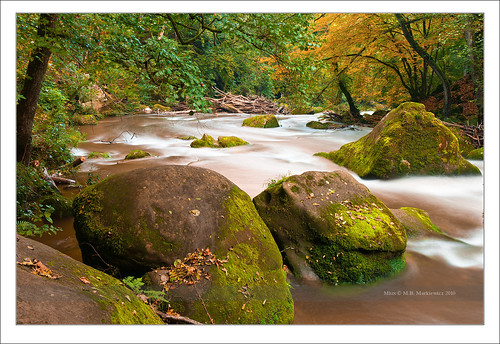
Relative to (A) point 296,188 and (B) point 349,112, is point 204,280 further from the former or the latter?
(B) point 349,112

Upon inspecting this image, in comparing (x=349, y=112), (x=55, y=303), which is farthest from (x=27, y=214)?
(x=349, y=112)

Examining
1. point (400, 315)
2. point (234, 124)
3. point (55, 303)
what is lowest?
point (400, 315)

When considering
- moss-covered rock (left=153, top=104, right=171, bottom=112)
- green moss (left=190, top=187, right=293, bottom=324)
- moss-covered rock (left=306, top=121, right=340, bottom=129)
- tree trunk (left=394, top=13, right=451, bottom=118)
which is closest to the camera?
green moss (left=190, top=187, right=293, bottom=324)

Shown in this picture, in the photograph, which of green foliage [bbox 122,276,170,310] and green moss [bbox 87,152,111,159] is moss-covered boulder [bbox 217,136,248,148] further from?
green foliage [bbox 122,276,170,310]

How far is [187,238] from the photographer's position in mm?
2195

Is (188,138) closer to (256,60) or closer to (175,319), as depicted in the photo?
(256,60)

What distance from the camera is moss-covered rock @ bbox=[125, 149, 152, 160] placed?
3439 mm

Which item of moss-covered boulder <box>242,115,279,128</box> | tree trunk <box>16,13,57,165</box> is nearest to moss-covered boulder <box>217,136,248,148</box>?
moss-covered boulder <box>242,115,279,128</box>

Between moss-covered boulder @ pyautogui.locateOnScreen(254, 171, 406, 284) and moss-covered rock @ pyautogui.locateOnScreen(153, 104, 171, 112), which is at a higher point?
moss-covered rock @ pyautogui.locateOnScreen(153, 104, 171, 112)

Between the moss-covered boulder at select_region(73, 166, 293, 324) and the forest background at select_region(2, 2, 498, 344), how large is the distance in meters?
0.78

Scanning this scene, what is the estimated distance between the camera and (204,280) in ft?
6.80

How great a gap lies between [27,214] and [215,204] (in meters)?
1.76

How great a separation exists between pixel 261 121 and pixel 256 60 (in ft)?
2.32

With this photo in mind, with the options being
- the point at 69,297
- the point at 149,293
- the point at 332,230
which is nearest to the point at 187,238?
the point at 149,293
